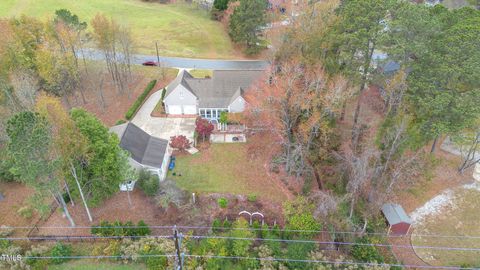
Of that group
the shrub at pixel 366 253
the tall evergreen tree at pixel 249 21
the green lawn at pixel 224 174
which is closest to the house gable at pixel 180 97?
the green lawn at pixel 224 174

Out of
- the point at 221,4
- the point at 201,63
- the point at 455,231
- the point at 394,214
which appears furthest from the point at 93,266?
the point at 221,4

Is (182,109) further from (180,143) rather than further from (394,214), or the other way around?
(394,214)

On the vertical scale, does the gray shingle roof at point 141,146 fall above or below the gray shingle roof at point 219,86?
below

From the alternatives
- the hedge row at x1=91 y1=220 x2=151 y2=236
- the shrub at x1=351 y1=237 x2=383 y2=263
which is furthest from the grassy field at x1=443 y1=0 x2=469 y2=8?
the hedge row at x1=91 y1=220 x2=151 y2=236

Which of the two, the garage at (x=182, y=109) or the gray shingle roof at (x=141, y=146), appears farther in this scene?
the garage at (x=182, y=109)

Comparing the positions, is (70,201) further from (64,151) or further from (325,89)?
(325,89)

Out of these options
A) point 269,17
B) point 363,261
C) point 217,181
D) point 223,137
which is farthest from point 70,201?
point 269,17

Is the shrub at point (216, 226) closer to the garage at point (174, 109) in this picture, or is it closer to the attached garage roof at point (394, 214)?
the attached garage roof at point (394, 214)
